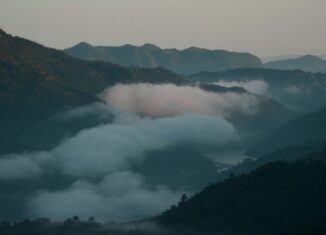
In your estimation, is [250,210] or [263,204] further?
[263,204]

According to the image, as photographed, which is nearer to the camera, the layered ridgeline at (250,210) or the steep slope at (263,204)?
the steep slope at (263,204)

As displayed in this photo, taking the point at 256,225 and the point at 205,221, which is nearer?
the point at 256,225

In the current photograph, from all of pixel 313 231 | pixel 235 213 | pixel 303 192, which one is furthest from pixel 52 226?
pixel 313 231

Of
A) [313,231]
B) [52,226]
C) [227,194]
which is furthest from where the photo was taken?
[52,226]

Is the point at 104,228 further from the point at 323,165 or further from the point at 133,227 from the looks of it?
the point at 323,165

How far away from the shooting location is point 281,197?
396 feet

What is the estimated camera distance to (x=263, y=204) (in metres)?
120

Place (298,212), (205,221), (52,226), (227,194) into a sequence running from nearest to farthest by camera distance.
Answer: (298,212)
(205,221)
(227,194)
(52,226)

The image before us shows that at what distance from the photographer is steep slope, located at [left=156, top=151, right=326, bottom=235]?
367 feet

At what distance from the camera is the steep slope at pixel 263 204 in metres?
112

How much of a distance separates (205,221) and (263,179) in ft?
47.2

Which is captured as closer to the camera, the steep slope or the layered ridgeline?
the steep slope

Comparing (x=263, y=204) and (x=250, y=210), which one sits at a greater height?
(x=263, y=204)

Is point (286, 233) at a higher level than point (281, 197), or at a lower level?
lower
